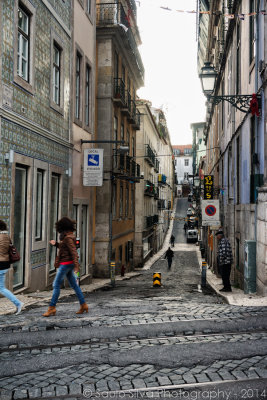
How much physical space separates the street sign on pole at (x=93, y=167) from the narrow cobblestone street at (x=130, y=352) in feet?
28.2

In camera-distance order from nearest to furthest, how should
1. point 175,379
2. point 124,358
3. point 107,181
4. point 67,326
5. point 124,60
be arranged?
point 175,379, point 124,358, point 67,326, point 107,181, point 124,60

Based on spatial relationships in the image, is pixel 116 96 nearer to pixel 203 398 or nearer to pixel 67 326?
pixel 67 326

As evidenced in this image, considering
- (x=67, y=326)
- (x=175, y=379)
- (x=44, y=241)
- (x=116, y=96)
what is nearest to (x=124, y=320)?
(x=67, y=326)

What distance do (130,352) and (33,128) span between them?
740cm

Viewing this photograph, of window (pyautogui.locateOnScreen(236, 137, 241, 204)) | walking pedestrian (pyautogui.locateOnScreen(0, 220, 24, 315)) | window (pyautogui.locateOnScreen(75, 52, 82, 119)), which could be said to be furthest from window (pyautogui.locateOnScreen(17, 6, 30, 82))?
window (pyautogui.locateOnScreen(236, 137, 241, 204))

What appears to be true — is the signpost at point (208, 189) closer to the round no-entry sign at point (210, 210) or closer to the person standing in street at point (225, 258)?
the round no-entry sign at point (210, 210)

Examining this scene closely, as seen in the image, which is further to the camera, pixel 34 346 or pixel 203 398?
pixel 34 346

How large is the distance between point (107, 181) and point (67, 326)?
16167mm

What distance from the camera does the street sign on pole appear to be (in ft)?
52.9

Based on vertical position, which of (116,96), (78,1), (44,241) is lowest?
(44,241)

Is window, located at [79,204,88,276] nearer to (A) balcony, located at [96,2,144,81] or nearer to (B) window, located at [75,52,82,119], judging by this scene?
(B) window, located at [75,52,82,119]

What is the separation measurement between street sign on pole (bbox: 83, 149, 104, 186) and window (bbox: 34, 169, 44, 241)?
12.0 ft

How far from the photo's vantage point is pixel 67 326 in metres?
6.62

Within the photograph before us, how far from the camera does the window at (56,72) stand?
13.5m
